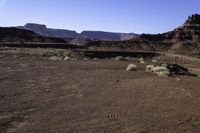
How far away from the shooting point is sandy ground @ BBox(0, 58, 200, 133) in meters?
12.7

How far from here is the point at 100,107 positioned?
1589 centimetres

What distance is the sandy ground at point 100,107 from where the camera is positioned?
12.7 metres

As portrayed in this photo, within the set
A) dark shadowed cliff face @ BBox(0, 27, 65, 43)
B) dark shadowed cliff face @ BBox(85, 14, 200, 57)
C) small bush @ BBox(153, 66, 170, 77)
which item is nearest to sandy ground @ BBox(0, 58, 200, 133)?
small bush @ BBox(153, 66, 170, 77)

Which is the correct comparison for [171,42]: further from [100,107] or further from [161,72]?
[100,107]

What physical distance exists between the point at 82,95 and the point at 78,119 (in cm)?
532

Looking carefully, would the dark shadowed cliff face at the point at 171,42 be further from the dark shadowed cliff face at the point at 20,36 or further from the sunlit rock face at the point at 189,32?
the dark shadowed cliff face at the point at 20,36

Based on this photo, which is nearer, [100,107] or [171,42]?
[100,107]

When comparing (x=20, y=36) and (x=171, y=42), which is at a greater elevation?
(x=20, y=36)

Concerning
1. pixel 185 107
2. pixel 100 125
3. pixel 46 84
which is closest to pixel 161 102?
pixel 185 107

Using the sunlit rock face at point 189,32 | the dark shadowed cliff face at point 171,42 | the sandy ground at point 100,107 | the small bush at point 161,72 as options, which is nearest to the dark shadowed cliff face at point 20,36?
the dark shadowed cliff face at point 171,42

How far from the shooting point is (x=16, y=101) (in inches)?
701

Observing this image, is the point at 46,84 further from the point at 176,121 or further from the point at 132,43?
the point at 132,43

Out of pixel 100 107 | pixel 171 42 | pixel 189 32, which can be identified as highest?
pixel 189 32

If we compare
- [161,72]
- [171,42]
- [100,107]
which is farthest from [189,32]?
[100,107]
